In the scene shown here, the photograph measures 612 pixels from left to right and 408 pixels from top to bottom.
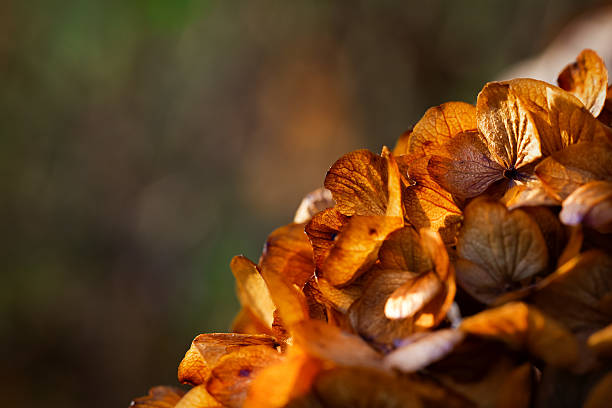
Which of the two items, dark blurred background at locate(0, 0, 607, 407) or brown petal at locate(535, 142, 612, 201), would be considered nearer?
brown petal at locate(535, 142, 612, 201)

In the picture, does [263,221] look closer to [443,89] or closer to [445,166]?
[443,89]

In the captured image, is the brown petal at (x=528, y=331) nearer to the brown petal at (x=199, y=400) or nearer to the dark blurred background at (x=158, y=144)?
the brown petal at (x=199, y=400)

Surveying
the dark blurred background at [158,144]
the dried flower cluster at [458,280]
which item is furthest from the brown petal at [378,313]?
the dark blurred background at [158,144]

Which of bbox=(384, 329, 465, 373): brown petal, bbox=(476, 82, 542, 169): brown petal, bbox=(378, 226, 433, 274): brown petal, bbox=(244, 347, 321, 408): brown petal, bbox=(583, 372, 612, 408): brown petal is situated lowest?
bbox=(583, 372, 612, 408): brown petal


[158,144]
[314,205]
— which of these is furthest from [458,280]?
[158,144]

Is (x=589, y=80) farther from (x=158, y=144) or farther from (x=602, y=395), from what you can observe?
(x=158, y=144)

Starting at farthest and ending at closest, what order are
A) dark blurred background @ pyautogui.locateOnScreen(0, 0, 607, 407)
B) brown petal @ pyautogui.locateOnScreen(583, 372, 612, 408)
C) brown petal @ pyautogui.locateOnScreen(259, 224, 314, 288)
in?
dark blurred background @ pyautogui.locateOnScreen(0, 0, 607, 407), brown petal @ pyautogui.locateOnScreen(259, 224, 314, 288), brown petal @ pyautogui.locateOnScreen(583, 372, 612, 408)

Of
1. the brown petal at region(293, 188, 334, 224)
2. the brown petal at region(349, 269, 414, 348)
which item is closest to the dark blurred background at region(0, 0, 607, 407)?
the brown petal at region(293, 188, 334, 224)

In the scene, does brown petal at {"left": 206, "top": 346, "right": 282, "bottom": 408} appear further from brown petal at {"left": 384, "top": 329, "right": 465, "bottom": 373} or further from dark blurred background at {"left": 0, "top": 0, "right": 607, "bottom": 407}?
dark blurred background at {"left": 0, "top": 0, "right": 607, "bottom": 407}
